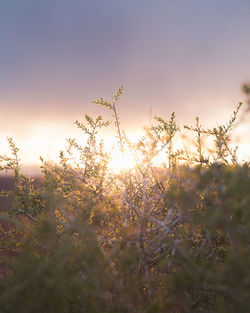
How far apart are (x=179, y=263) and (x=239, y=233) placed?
4.13ft

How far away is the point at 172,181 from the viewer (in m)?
3.92

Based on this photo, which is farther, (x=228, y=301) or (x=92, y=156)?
(x=92, y=156)

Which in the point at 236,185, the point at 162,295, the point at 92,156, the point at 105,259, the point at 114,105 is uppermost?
the point at 114,105

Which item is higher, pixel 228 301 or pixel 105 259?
pixel 105 259

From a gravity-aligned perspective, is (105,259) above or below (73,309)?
above

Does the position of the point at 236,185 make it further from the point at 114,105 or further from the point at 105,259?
the point at 114,105

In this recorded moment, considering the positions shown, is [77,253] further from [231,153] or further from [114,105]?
[114,105]

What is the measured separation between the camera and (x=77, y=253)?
2.91 meters

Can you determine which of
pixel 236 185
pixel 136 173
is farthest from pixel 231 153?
pixel 136 173

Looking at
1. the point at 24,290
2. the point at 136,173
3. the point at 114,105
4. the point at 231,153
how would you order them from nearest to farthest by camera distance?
1. the point at 24,290
2. the point at 231,153
3. the point at 136,173
4. the point at 114,105

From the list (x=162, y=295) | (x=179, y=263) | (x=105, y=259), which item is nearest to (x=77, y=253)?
(x=105, y=259)

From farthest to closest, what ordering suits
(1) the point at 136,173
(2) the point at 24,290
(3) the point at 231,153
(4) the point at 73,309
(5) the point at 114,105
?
1. (5) the point at 114,105
2. (1) the point at 136,173
3. (3) the point at 231,153
4. (4) the point at 73,309
5. (2) the point at 24,290

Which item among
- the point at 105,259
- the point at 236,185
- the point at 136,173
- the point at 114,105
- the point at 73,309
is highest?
the point at 114,105

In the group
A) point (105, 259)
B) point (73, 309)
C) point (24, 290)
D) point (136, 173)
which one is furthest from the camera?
point (136, 173)
